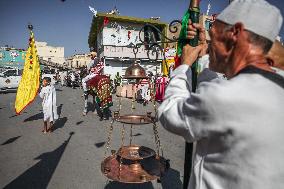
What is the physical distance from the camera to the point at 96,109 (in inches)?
558

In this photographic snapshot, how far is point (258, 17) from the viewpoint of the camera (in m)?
1.36

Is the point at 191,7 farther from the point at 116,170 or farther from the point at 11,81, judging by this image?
the point at 11,81

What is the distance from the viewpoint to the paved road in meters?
5.30

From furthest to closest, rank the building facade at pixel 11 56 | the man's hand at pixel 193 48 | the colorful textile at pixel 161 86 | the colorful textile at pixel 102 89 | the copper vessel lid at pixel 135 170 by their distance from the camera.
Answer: the building facade at pixel 11 56 < the colorful textile at pixel 161 86 < the colorful textile at pixel 102 89 < the copper vessel lid at pixel 135 170 < the man's hand at pixel 193 48

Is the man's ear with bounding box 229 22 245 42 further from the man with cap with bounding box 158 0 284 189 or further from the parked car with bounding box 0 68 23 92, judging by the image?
the parked car with bounding box 0 68 23 92

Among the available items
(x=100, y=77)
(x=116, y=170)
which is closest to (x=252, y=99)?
(x=116, y=170)

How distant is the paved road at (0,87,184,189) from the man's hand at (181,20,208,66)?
3.81 metres

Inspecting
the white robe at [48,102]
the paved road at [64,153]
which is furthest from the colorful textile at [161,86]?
the white robe at [48,102]

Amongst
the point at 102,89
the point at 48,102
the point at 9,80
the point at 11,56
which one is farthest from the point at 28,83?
the point at 11,56

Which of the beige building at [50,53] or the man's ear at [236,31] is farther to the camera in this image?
the beige building at [50,53]

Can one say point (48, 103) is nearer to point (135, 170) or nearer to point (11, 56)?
point (135, 170)

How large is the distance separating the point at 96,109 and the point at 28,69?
229 inches

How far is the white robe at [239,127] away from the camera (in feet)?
4.13

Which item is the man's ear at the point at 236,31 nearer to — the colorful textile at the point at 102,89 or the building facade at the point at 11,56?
the colorful textile at the point at 102,89
